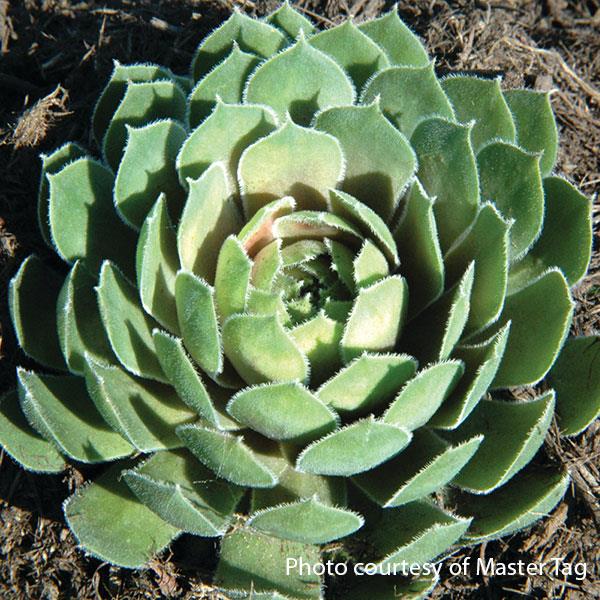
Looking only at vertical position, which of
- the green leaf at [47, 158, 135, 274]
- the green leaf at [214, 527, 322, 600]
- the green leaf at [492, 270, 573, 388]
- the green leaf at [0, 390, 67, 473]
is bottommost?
the green leaf at [0, 390, 67, 473]

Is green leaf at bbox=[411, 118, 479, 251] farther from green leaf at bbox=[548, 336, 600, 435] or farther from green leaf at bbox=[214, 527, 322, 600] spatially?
green leaf at bbox=[214, 527, 322, 600]

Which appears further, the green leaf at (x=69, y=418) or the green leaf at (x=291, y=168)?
the green leaf at (x=291, y=168)

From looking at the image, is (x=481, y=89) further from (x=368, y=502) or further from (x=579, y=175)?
(x=368, y=502)

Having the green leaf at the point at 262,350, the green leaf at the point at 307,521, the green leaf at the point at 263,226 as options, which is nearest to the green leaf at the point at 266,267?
the green leaf at the point at 263,226

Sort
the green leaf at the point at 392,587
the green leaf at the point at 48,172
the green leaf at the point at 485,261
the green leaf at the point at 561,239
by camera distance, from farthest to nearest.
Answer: the green leaf at the point at 48,172 → the green leaf at the point at 561,239 → the green leaf at the point at 392,587 → the green leaf at the point at 485,261

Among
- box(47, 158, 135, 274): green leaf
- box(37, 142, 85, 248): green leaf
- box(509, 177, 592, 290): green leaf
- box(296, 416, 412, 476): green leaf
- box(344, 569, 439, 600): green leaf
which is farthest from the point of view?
box(37, 142, 85, 248): green leaf

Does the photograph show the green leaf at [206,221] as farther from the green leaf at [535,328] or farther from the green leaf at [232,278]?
the green leaf at [535,328]

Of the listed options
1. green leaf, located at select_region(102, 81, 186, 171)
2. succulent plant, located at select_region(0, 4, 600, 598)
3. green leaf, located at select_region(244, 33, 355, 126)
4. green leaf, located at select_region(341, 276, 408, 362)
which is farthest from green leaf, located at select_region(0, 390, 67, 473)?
green leaf, located at select_region(244, 33, 355, 126)
